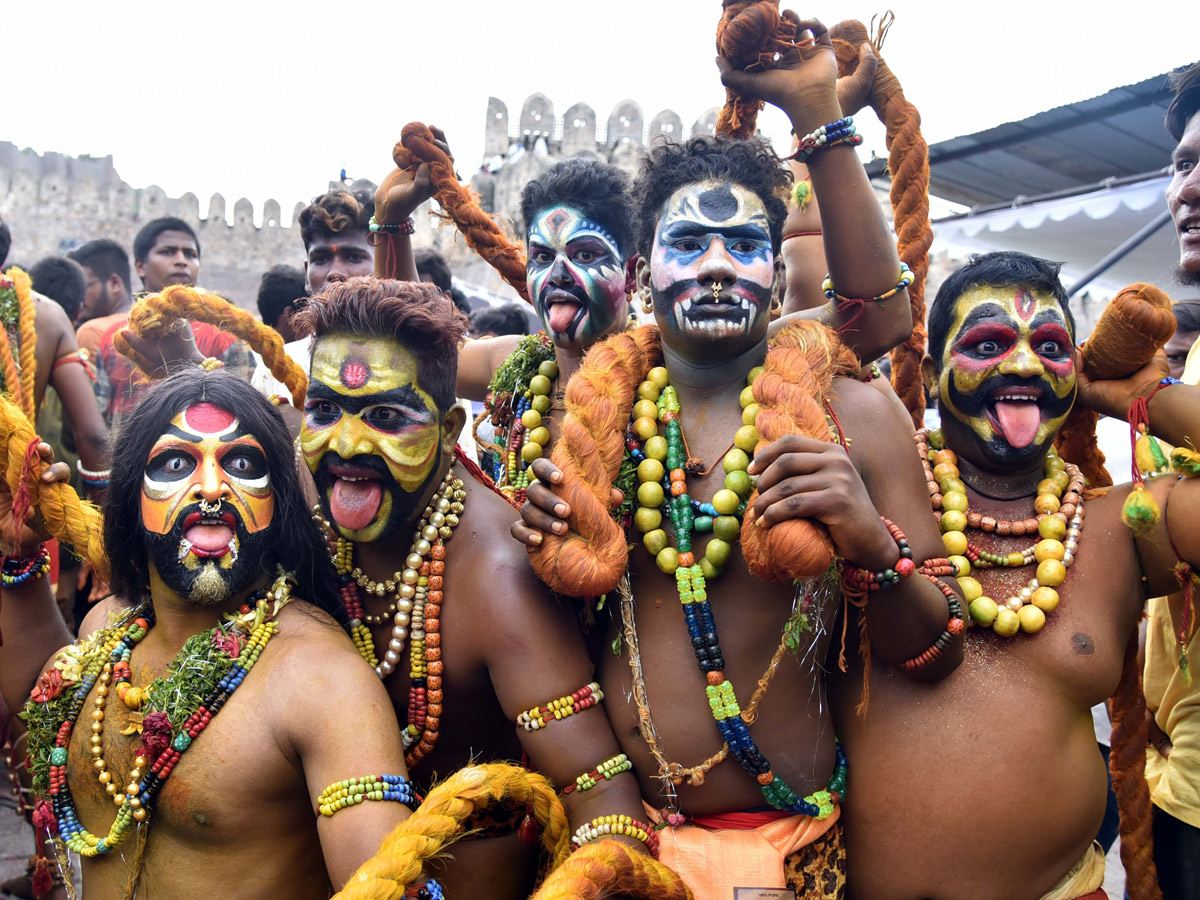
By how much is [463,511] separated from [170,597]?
0.76 metres

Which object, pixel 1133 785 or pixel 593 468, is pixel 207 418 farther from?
pixel 1133 785

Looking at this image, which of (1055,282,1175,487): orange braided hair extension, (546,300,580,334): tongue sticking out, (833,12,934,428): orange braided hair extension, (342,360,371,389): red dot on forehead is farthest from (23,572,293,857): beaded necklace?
(1055,282,1175,487): orange braided hair extension

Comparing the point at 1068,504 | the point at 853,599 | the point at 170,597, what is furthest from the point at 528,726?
the point at 1068,504

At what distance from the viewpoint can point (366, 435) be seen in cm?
250

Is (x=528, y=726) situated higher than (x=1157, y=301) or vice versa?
Result: (x=1157, y=301)

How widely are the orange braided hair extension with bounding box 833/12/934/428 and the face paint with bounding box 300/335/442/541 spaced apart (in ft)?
4.86

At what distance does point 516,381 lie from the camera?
11.0 feet

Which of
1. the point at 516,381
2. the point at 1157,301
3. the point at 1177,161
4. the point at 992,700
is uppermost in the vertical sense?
the point at 1177,161

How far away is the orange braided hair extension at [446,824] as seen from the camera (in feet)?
6.17

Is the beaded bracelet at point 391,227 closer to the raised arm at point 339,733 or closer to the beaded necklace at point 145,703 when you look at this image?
the beaded necklace at point 145,703

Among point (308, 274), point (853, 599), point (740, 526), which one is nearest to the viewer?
point (853, 599)

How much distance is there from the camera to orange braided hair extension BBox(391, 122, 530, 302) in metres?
3.52

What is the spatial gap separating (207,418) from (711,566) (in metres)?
1.32

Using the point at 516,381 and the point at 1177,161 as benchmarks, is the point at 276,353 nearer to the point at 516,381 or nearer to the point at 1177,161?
the point at 516,381
